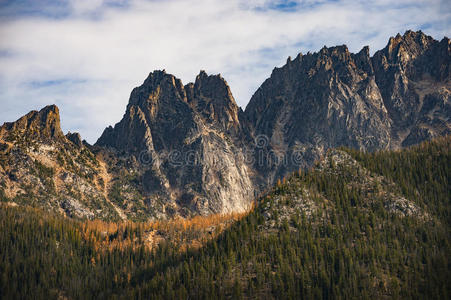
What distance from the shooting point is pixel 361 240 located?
198 metres

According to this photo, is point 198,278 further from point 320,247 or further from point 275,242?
point 320,247

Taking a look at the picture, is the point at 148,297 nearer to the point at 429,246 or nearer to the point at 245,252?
the point at 245,252

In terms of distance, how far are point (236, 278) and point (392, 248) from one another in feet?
202

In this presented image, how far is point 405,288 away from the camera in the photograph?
173125 millimetres

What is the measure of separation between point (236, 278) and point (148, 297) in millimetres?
35882

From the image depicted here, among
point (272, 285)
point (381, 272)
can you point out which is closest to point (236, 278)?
point (272, 285)

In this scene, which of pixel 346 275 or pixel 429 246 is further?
pixel 429 246

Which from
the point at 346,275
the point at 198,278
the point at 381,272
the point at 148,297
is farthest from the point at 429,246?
the point at 148,297

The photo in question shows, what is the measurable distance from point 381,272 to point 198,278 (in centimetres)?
6599

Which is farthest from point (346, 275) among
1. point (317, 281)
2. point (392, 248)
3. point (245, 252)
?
point (245, 252)

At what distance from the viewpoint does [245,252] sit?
19388cm

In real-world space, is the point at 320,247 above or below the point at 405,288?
above

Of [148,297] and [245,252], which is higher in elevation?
[245,252]

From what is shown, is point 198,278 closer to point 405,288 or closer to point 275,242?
point 275,242
